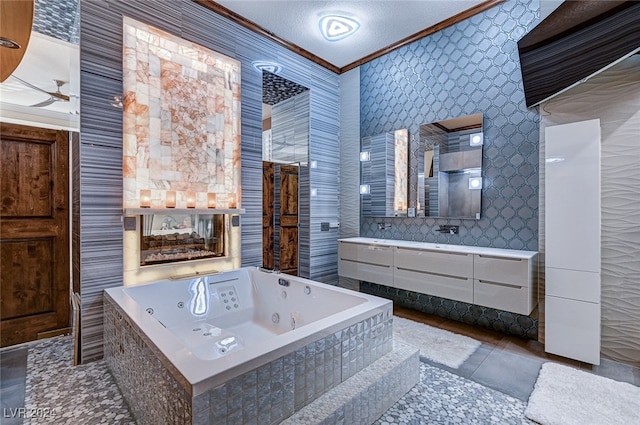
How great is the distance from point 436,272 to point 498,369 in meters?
0.96

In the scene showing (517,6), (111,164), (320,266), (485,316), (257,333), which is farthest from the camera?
(320,266)

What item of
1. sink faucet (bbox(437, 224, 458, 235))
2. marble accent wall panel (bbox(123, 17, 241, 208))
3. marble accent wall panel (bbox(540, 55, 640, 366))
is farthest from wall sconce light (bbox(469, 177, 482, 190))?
marble accent wall panel (bbox(123, 17, 241, 208))

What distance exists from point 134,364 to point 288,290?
128 centimetres

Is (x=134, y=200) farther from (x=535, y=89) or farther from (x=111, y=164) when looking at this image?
(x=535, y=89)

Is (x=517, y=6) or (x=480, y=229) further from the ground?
(x=517, y=6)

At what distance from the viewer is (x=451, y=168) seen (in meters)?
3.41

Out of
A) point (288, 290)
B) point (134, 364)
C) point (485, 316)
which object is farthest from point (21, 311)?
point (485, 316)

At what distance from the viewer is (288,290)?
2.73 m

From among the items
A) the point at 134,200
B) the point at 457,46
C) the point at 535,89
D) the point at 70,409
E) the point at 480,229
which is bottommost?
the point at 70,409

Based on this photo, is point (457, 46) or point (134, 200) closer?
point (134, 200)

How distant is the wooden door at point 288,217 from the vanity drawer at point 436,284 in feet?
6.64

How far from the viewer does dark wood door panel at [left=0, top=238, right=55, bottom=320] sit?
8.89ft

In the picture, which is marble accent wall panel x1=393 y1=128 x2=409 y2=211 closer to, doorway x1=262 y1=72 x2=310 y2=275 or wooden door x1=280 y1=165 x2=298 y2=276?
doorway x1=262 y1=72 x2=310 y2=275

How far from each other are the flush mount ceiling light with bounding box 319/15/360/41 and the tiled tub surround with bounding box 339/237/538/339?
243cm
